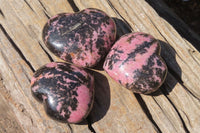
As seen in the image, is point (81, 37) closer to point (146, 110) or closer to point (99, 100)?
point (99, 100)

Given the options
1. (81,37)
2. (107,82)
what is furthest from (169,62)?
(81,37)

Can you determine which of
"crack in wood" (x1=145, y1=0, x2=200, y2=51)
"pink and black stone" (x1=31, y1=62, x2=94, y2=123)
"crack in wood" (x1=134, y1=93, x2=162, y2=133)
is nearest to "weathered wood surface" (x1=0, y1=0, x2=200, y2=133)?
"crack in wood" (x1=134, y1=93, x2=162, y2=133)

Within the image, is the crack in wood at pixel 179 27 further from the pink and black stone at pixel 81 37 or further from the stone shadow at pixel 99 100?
the stone shadow at pixel 99 100

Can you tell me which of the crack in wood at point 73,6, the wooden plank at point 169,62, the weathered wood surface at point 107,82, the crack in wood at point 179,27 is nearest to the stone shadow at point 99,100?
the weathered wood surface at point 107,82

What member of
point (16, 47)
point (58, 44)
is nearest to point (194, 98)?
point (58, 44)

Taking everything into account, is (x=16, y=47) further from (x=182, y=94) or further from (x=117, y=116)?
(x=182, y=94)

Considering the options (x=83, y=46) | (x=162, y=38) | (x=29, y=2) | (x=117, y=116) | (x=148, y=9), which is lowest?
(x=117, y=116)

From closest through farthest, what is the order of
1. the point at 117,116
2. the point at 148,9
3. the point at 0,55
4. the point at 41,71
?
the point at 41,71
the point at 117,116
the point at 0,55
the point at 148,9
